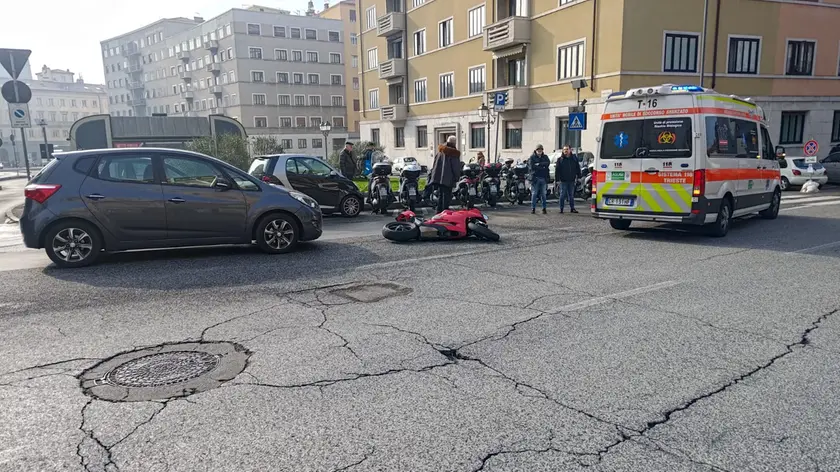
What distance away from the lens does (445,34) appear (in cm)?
3934

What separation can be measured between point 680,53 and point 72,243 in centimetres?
2710

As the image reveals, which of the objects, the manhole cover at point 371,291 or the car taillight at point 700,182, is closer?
the manhole cover at point 371,291

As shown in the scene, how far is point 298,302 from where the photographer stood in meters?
6.09

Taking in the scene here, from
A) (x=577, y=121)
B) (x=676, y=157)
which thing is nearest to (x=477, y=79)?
(x=577, y=121)

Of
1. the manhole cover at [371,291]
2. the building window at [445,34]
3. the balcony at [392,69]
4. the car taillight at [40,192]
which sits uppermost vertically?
the building window at [445,34]

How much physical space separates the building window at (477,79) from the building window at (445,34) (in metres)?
3.42

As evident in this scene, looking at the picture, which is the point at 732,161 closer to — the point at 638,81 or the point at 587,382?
the point at 587,382

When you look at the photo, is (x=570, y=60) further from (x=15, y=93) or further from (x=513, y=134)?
(x=15, y=93)

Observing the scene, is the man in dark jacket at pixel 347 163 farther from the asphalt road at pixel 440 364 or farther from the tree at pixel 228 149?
the asphalt road at pixel 440 364

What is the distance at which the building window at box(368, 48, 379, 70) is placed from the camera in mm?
49281

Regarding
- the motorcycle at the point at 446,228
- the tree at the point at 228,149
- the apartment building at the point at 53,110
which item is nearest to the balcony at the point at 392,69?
the tree at the point at 228,149

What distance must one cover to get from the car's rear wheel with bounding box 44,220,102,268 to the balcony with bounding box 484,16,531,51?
2730cm

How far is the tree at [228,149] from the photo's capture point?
21703 mm

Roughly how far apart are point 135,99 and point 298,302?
329 ft
